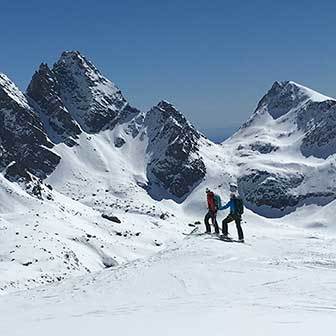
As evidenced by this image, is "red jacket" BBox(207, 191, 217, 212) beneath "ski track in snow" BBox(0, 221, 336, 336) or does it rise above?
above

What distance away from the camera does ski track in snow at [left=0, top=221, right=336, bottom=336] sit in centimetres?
1628

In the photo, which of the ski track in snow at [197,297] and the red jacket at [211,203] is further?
the red jacket at [211,203]

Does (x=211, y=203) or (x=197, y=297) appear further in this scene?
(x=211, y=203)

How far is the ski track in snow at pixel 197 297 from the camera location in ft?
53.4

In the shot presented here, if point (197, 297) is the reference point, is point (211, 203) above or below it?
above

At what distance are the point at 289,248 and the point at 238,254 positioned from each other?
342 cm

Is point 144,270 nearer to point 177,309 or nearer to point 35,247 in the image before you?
point 177,309

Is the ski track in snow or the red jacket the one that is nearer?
the ski track in snow

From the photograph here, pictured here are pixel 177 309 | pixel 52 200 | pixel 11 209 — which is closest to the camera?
pixel 177 309

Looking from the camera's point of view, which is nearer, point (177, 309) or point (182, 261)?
point (177, 309)

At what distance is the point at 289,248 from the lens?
29.4 meters

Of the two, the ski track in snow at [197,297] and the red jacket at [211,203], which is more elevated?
the red jacket at [211,203]

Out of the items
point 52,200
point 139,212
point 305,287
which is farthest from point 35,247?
point 139,212

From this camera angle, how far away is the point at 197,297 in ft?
66.3
